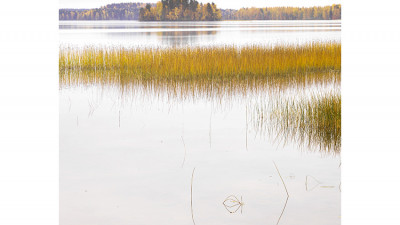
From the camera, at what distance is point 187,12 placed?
1338cm

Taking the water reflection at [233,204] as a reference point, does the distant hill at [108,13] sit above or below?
above

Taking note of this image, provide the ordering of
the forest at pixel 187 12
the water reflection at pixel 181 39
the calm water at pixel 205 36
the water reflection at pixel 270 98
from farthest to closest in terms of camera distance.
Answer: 1. the water reflection at pixel 181 39
2. the calm water at pixel 205 36
3. the forest at pixel 187 12
4. the water reflection at pixel 270 98

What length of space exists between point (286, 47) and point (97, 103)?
5.60 m

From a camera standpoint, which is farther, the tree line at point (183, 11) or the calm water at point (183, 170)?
the tree line at point (183, 11)

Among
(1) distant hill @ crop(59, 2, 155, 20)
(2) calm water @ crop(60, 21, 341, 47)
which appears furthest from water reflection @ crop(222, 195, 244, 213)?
(2) calm water @ crop(60, 21, 341, 47)

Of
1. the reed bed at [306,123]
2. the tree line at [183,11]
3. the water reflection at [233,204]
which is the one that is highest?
the tree line at [183,11]

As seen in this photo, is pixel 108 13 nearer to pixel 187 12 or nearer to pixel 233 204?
pixel 233 204

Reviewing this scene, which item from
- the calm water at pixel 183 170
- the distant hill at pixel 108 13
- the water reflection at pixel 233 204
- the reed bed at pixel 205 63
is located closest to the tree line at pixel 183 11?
the reed bed at pixel 205 63

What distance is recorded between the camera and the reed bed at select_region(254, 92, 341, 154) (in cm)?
520

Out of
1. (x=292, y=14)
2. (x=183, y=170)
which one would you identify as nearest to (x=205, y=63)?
(x=292, y=14)

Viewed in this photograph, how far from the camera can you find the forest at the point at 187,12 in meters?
8.03

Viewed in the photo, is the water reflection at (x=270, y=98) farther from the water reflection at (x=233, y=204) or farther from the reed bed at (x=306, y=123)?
the water reflection at (x=233, y=204)

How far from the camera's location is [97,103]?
23.5 feet
